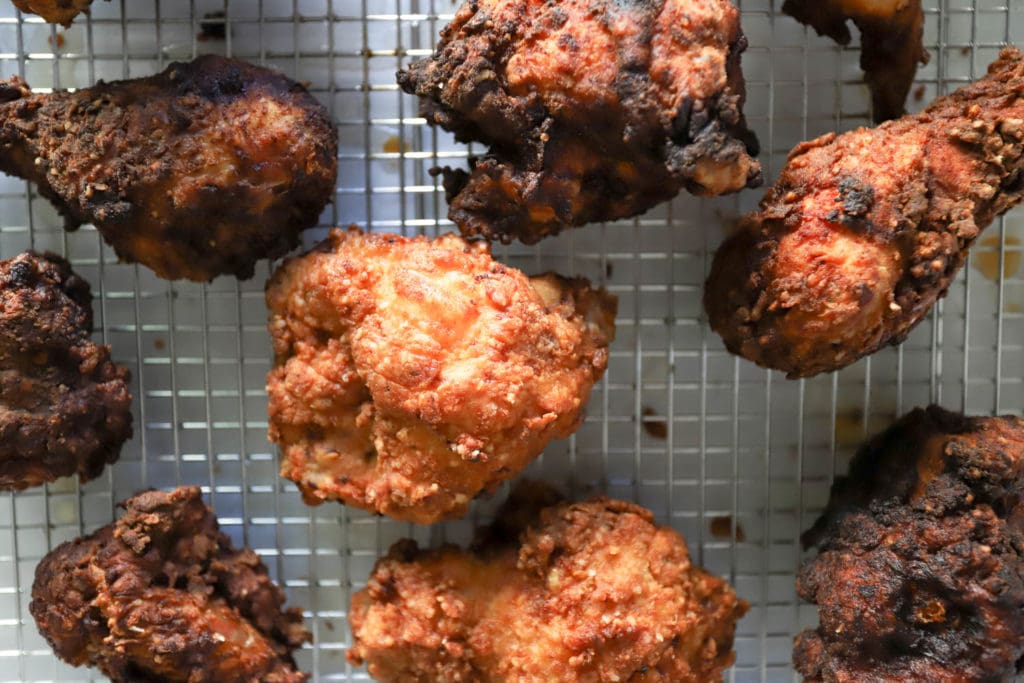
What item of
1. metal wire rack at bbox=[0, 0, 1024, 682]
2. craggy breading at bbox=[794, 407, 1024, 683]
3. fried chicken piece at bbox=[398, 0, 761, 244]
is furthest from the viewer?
metal wire rack at bbox=[0, 0, 1024, 682]

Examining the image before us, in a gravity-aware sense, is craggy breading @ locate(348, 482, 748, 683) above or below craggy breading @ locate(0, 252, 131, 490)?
below

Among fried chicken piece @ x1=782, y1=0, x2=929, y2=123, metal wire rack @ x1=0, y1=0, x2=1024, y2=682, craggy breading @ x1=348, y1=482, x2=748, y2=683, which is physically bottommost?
craggy breading @ x1=348, y1=482, x2=748, y2=683

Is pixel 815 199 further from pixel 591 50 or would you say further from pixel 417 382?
pixel 417 382

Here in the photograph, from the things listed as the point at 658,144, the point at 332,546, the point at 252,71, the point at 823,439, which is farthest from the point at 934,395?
the point at 252,71

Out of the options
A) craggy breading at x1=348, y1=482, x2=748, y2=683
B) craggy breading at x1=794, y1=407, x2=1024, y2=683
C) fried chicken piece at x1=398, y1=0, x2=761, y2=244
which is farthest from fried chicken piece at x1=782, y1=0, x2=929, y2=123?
craggy breading at x1=348, y1=482, x2=748, y2=683

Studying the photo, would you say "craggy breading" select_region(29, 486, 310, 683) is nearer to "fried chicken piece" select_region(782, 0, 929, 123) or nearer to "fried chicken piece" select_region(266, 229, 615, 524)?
"fried chicken piece" select_region(266, 229, 615, 524)

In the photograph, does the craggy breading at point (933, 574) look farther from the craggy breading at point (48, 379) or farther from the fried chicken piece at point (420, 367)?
the craggy breading at point (48, 379)

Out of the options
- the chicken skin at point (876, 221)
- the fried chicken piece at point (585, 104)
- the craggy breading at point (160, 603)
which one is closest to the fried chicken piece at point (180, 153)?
the fried chicken piece at point (585, 104)
